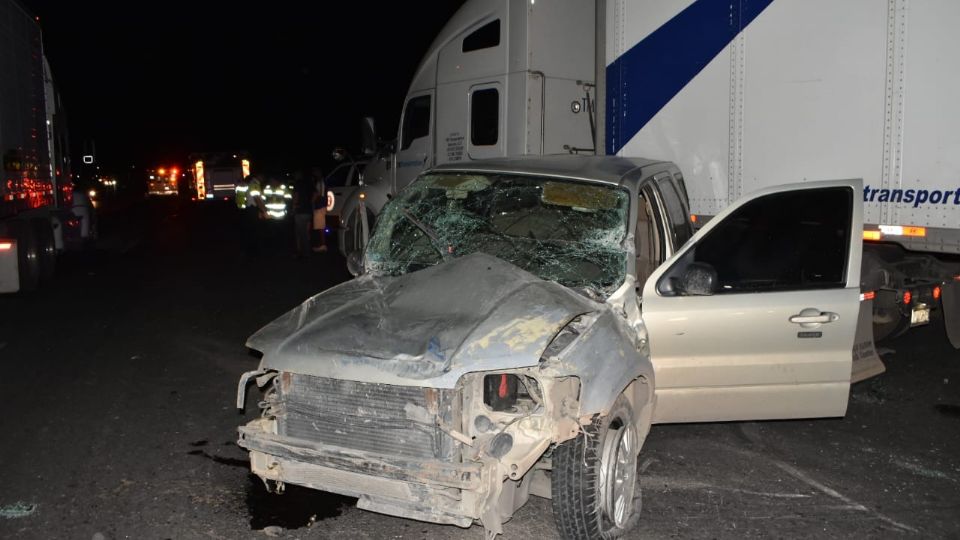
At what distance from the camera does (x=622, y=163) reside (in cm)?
627

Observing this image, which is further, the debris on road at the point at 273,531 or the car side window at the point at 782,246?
the car side window at the point at 782,246

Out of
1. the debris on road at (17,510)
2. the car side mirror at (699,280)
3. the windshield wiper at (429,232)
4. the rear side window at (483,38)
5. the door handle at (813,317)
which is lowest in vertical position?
the debris on road at (17,510)

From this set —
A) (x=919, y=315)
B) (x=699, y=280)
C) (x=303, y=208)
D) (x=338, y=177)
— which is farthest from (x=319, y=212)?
(x=699, y=280)

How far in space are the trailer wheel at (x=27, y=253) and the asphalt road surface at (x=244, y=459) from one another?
2.37m

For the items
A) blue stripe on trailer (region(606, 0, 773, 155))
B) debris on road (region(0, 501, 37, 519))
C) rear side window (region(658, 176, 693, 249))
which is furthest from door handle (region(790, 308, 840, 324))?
debris on road (region(0, 501, 37, 519))

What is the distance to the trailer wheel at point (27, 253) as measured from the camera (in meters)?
12.2

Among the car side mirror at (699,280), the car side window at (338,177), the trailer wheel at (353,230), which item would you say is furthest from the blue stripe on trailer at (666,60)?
the car side window at (338,177)

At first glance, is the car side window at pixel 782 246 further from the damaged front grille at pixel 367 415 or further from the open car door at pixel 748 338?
the damaged front grille at pixel 367 415

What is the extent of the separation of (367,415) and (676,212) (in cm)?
318

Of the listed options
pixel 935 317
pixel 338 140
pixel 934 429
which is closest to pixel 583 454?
pixel 934 429

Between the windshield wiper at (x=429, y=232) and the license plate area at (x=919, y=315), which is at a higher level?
the windshield wiper at (x=429, y=232)

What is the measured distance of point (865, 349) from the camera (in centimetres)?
600

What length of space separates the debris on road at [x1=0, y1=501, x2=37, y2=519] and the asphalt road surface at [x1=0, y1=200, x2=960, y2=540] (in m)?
0.01

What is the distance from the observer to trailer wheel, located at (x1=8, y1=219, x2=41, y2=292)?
1217 cm
